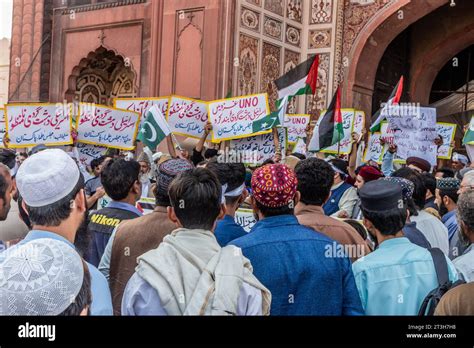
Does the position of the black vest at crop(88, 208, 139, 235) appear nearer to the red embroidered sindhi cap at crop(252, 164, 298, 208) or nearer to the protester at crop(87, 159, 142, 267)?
the protester at crop(87, 159, 142, 267)

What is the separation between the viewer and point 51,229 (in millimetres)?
2373

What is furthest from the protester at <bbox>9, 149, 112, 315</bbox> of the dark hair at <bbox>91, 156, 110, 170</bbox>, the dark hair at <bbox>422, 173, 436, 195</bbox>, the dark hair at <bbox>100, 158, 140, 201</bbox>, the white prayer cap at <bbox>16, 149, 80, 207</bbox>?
the dark hair at <bbox>91, 156, 110, 170</bbox>

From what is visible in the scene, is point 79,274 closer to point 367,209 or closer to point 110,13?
point 367,209

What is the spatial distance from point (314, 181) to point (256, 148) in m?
3.92

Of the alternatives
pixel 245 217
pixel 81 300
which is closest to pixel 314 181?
pixel 245 217

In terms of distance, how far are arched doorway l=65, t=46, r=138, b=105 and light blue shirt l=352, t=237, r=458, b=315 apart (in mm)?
11745

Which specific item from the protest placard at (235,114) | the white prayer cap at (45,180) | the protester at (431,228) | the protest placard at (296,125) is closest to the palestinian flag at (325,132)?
the protest placard at (235,114)

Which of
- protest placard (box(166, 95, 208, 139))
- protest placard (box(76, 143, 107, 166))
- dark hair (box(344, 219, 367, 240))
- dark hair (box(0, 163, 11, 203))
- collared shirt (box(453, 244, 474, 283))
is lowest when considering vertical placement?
collared shirt (box(453, 244, 474, 283))

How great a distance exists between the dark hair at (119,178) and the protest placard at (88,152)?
135 inches

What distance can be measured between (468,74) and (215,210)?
14052 millimetres

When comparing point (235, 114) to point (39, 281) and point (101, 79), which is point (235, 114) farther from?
point (101, 79)

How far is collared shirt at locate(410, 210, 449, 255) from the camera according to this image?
4.25 metres

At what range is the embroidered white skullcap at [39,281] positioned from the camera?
5.79 feet

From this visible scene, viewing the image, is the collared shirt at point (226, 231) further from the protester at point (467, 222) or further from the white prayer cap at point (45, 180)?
the white prayer cap at point (45, 180)
